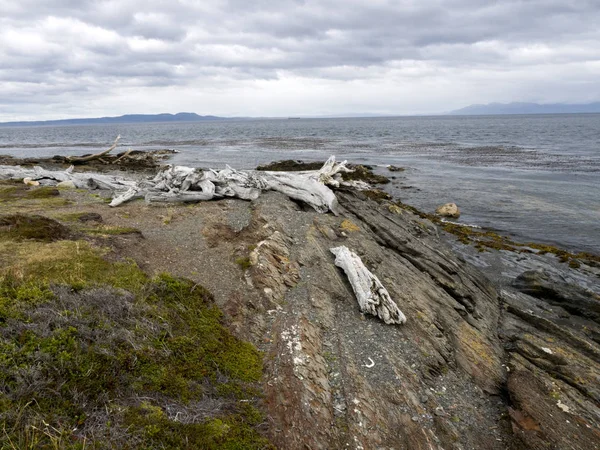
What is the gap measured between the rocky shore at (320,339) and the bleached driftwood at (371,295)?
30 cm

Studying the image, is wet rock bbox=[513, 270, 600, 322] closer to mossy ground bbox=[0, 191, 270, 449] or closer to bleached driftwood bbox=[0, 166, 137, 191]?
mossy ground bbox=[0, 191, 270, 449]

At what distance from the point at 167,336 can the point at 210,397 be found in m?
1.55

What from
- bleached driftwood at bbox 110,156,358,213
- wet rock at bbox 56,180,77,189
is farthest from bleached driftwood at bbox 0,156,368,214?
wet rock at bbox 56,180,77,189

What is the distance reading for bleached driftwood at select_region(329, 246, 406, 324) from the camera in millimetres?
10609

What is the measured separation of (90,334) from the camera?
611 centimetres

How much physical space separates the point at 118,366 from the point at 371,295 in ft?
23.6

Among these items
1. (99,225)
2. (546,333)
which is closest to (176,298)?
(99,225)

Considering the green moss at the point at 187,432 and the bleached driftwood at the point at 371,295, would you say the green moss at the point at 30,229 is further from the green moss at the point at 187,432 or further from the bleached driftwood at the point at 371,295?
the bleached driftwood at the point at 371,295

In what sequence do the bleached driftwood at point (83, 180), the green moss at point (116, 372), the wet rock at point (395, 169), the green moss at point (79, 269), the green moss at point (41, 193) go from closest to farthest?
1. the green moss at point (116, 372)
2. the green moss at point (79, 269)
3. the green moss at point (41, 193)
4. the bleached driftwood at point (83, 180)
5. the wet rock at point (395, 169)

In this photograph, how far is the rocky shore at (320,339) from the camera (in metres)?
5.97

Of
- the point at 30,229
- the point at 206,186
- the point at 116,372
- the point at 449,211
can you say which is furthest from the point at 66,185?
the point at 449,211

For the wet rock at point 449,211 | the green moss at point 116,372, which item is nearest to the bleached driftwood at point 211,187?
the green moss at point 116,372

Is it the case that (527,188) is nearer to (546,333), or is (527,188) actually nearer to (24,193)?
(546,333)

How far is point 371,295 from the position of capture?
10.9 meters
